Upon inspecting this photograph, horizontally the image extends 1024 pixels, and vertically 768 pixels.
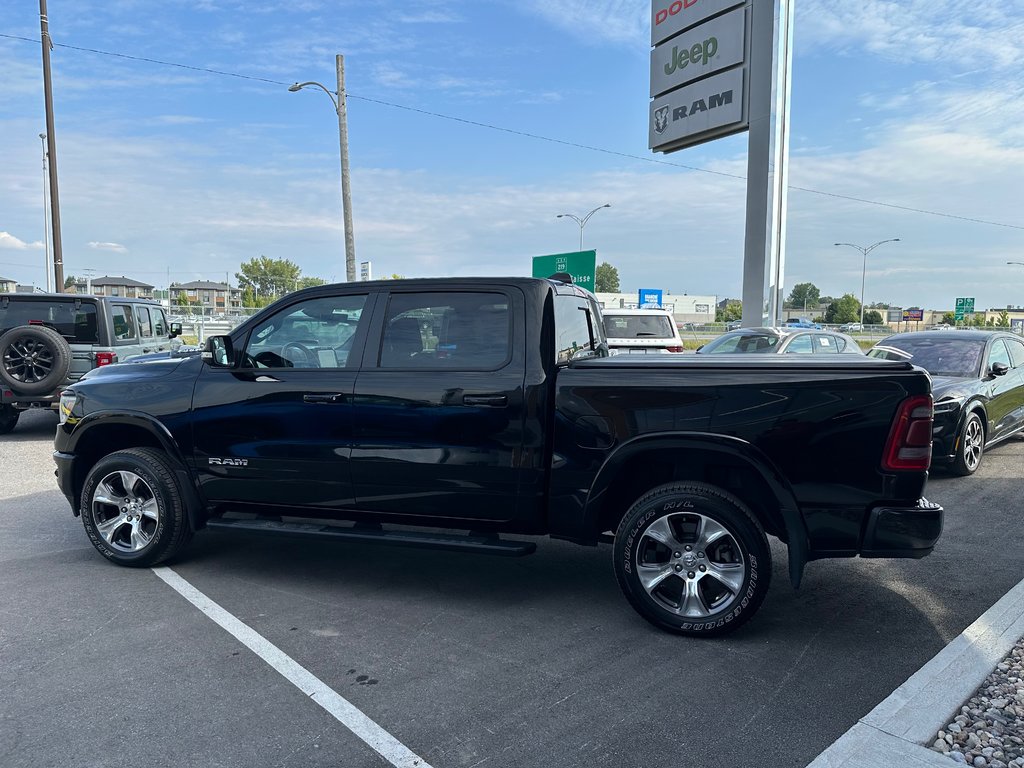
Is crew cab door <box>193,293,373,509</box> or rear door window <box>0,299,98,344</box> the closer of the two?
crew cab door <box>193,293,373,509</box>

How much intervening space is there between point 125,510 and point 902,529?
4806 mm

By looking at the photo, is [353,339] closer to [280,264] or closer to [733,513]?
[733,513]

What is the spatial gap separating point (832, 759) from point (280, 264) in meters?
102

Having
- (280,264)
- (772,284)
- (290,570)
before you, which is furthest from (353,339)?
(280,264)

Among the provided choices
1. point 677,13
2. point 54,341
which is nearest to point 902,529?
point 54,341

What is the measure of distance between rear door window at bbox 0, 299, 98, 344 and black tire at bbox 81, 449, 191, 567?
20.8 feet

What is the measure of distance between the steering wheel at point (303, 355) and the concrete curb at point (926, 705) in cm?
348

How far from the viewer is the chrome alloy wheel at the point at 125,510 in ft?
16.5

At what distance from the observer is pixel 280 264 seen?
98.2 m

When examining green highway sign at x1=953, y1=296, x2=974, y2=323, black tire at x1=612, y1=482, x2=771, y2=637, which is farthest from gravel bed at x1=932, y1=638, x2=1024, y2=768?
green highway sign at x1=953, y1=296, x2=974, y2=323

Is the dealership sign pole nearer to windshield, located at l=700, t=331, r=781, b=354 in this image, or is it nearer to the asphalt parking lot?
windshield, located at l=700, t=331, r=781, b=354

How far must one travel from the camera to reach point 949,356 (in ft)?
29.5

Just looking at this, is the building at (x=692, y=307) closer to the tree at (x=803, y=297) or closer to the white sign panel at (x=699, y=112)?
the tree at (x=803, y=297)

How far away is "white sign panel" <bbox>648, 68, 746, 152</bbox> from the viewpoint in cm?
1639
